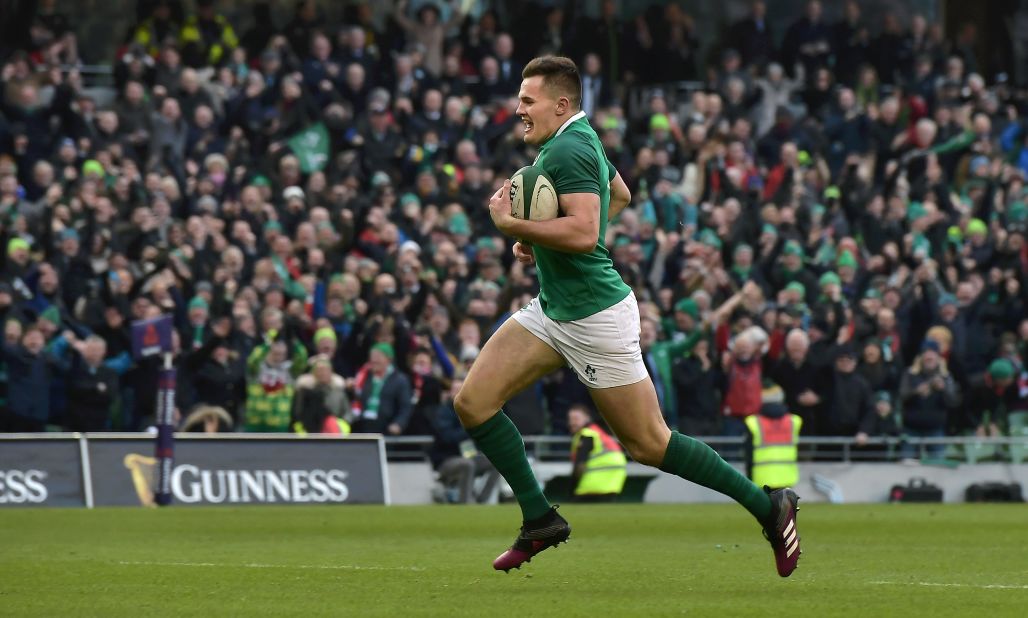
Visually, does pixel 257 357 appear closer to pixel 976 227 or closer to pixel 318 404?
pixel 318 404

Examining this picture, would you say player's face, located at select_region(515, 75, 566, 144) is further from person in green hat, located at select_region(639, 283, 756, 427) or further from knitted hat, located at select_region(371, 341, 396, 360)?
person in green hat, located at select_region(639, 283, 756, 427)

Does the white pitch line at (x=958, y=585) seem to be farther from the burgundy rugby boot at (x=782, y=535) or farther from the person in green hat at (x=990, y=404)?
the person in green hat at (x=990, y=404)

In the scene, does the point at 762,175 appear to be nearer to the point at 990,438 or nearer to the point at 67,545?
the point at 990,438

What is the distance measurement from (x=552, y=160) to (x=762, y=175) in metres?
16.5

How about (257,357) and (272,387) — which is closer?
(257,357)

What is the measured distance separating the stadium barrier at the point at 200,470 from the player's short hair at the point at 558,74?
9733mm

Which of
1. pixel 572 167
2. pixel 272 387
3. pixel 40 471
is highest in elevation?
pixel 572 167

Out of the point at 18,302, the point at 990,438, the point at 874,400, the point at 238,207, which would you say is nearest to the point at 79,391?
the point at 18,302

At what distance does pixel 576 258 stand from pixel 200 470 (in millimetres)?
10132

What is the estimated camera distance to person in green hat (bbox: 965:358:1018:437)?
21.4 metres

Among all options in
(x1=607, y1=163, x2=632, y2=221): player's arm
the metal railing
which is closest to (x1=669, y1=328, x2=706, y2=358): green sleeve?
the metal railing

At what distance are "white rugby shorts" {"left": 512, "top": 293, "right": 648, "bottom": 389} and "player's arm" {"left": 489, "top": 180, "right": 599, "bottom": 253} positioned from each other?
0.37 metres

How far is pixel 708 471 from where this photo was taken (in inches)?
328

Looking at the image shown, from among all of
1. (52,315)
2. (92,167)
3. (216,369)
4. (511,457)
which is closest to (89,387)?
(52,315)
